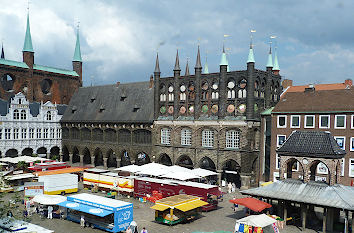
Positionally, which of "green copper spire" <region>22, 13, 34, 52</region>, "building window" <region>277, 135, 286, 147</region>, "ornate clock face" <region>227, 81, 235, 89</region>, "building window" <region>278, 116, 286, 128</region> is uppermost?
"green copper spire" <region>22, 13, 34, 52</region>

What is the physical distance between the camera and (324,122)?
138ft

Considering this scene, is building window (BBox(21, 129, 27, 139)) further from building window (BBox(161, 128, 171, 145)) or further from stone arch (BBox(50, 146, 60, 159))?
building window (BBox(161, 128, 171, 145))

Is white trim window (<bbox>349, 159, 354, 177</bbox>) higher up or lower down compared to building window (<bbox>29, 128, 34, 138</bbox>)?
lower down

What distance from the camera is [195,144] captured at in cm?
5256

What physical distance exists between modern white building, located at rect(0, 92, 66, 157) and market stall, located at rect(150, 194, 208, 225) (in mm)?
44771

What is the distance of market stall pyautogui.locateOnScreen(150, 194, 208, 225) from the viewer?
96.9 feet

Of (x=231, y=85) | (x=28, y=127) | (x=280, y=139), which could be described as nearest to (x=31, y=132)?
(x=28, y=127)

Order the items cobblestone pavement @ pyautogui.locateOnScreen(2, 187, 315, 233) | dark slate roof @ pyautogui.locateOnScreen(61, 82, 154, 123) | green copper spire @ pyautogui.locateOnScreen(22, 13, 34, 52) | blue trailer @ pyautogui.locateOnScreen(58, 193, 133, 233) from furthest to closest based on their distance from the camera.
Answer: green copper spire @ pyautogui.locateOnScreen(22, 13, 34, 52)
dark slate roof @ pyautogui.locateOnScreen(61, 82, 154, 123)
cobblestone pavement @ pyautogui.locateOnScreen(2, 187, 315, 233)
blue trailer @ pyautogui.locateOnScreen(58, 193, 133, 233)

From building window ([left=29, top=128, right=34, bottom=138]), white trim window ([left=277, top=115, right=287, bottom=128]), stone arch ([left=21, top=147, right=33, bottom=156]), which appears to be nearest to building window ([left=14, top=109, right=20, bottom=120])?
building window ([left=29, top=128, right=34, bottom=138])

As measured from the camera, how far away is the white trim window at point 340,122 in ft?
133

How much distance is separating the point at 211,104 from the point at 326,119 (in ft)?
53.5

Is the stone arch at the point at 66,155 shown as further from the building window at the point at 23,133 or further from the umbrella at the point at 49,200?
the umbrella at the point at 49,200

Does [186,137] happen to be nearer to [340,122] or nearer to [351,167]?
[340,122]

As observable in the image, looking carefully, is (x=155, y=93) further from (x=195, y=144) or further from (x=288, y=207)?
(x=288, y=207)
